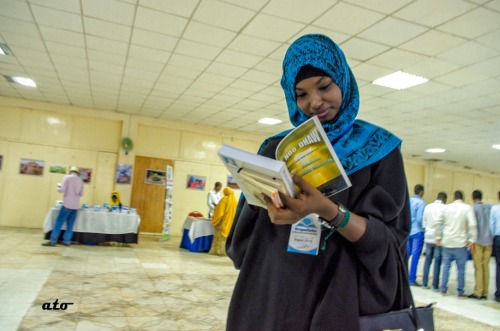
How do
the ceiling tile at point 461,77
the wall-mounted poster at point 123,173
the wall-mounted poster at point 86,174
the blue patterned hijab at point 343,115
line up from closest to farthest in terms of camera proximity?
the blue patterned hijab at point 343,115
the ceiling tile at point 461,77
the wall-mounted poster at point 86,174
the wall-mounted poster at point 123,173

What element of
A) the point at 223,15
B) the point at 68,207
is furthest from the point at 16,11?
the point at 68,207

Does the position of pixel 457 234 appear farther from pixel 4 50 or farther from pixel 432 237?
pixel 4 50

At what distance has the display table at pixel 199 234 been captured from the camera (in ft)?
24.2

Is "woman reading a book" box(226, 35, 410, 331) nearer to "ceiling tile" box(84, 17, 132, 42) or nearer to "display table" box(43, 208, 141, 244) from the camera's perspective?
"ceiling tile" box(84, 17, 132, 42)

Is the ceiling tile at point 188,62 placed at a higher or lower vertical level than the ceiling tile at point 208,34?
higher

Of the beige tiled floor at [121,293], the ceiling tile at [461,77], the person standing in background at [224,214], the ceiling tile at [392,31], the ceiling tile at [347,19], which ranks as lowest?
the beige tiled floor at [121,293]

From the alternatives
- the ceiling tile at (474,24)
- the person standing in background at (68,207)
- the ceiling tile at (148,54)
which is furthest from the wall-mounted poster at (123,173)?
the ceiling tile at (474,24)

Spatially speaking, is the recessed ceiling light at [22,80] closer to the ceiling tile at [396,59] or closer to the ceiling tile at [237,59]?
the ceiling tile at [237,59]

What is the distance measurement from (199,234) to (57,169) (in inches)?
190

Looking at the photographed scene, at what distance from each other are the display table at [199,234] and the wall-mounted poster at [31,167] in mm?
4684

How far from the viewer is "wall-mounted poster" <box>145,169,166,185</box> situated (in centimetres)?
1026

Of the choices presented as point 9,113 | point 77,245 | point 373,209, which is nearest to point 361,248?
point 373,209

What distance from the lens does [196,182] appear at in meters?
10.9

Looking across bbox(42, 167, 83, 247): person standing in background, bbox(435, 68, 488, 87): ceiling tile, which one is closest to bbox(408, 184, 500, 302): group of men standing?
bbox(435, 68, 488, 87): ceiling tile
